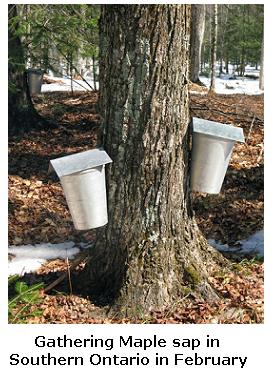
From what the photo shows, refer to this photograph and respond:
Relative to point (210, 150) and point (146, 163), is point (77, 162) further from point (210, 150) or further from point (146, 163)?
point (210, 150)

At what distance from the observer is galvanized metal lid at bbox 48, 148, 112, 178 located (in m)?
2.42

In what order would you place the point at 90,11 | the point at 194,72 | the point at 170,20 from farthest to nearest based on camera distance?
the point at 194,72
the point at 90,11
the point at 170,20

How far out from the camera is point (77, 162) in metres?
2.46

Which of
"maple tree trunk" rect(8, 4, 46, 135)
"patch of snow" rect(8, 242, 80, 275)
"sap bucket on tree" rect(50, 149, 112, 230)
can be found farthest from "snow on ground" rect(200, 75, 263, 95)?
"sap bucket on tree" rect(50, 149, 112, 230)

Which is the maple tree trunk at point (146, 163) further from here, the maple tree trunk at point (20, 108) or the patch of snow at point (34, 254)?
the maple tree trunk at point (20, 108)

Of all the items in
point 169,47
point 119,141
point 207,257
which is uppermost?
point 169,47

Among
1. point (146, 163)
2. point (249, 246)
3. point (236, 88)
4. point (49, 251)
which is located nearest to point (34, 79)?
point (49, 251)

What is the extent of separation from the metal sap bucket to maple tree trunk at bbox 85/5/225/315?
6.42m

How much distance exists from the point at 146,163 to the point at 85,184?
0.41 metres

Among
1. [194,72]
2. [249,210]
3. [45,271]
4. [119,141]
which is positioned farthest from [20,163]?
[194,72]

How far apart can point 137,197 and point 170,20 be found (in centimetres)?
106

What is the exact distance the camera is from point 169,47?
8.42 ft

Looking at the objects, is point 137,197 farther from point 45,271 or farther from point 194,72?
point 194,72

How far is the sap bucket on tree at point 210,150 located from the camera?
2.71m
